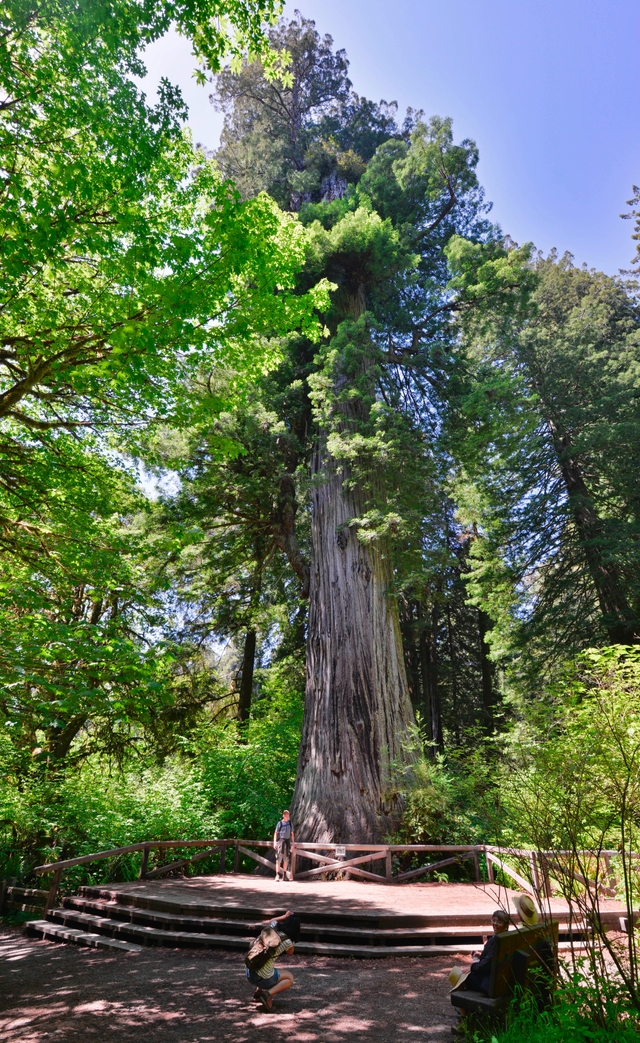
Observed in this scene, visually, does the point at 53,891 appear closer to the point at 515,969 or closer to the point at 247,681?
the point at 515,969

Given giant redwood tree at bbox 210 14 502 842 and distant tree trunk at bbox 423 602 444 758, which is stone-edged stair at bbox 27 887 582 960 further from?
distant tree trunk at bbox 423 602 444 758

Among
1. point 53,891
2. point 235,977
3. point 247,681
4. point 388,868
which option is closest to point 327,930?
point 235,977

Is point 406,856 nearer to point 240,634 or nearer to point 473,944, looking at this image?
point 473,944

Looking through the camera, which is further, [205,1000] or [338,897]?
[338,897]

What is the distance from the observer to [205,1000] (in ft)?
15.4

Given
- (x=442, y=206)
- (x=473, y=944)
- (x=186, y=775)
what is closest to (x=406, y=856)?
(x=473, y=944)

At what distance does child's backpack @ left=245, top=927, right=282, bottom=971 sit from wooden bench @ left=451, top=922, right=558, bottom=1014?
149 centimetres

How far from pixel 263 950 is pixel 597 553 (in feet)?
36.0

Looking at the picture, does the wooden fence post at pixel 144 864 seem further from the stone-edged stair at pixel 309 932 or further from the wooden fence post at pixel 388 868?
the wooden fence post at pixel 388 868

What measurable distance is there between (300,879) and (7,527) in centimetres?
724

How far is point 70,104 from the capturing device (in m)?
4.61

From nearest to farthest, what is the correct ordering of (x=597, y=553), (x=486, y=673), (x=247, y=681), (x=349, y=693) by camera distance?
1. (x=349, y=693)
2. (x=597, y=553)
3. (x=247, y=681)
4. (x=486, y=673)

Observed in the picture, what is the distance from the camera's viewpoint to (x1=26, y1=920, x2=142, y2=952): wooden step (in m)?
6.48

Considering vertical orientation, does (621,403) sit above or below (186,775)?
above
